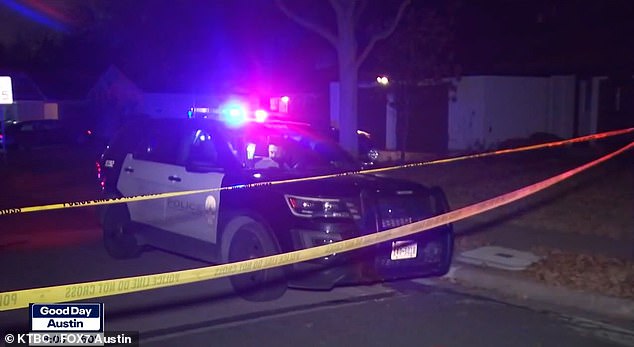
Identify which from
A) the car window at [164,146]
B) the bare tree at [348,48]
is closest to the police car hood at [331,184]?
the car window at [164,146]

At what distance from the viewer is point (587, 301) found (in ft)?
22.8

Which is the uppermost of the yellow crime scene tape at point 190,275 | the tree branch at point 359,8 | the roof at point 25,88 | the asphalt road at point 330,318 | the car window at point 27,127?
the tree branch at point 359,8

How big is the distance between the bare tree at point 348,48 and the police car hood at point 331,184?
9.39 m

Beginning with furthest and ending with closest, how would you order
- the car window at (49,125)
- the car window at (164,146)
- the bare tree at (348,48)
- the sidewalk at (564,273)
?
1. the car window at (49,125)
2. the bare tree at (348,48)
3. the car window at (164,146)
4. the sidewalk at (564,273)

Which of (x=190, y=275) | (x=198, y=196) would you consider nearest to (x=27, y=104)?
(x=198, y=196)

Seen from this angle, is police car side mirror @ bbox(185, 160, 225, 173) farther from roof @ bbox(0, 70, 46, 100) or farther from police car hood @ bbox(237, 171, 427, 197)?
roof @ bbox(0, 70, 46, 100)

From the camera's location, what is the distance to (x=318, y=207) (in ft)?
21.4

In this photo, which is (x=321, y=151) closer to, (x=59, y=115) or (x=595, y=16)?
(x=595, y=16)

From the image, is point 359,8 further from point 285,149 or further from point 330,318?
point 330,318

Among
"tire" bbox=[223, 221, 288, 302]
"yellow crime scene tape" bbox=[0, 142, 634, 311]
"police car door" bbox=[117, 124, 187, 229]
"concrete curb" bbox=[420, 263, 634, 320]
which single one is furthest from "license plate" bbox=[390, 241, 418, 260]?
"police car door" bbox=[117, 124, 187, 229]

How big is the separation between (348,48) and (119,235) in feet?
30.1

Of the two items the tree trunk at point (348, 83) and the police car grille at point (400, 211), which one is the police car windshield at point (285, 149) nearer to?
the police car grille at point (400, 211)

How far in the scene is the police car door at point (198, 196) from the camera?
24.0 ft

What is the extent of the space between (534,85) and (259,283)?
62.6 feet
